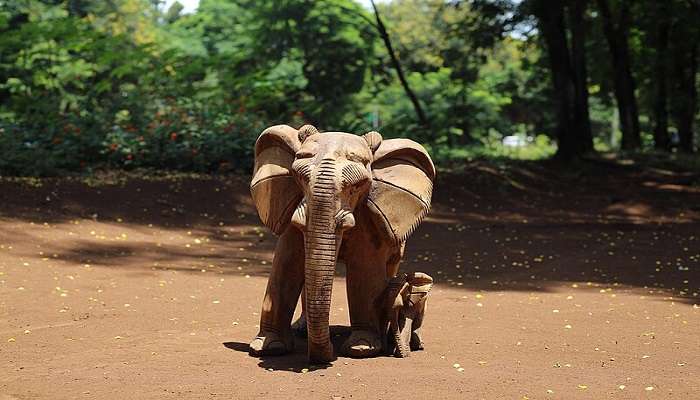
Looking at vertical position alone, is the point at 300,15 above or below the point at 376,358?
above

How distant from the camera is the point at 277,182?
6367 mm

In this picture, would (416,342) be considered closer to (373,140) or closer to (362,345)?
(362,345)

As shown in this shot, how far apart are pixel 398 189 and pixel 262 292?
3518mm

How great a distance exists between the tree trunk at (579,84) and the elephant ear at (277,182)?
765 inches

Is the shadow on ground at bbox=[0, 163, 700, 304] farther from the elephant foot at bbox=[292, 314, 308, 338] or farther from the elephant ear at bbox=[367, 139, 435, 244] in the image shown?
the elephant ear at bbox=[367, 139, 435, 244]

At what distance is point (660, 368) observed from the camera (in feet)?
20.7

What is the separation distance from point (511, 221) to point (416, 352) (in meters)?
11.0

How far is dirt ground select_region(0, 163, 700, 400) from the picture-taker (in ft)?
18.7

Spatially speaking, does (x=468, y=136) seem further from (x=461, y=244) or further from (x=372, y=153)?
(x=372, y=153)

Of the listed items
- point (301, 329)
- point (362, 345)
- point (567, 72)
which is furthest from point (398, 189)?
point (567, 72)

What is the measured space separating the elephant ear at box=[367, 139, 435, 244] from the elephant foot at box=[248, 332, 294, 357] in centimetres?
102

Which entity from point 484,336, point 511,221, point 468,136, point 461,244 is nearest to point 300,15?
point 468,136

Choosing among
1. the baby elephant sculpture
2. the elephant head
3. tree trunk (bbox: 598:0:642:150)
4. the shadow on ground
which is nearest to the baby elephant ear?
the baby elephant sculpture

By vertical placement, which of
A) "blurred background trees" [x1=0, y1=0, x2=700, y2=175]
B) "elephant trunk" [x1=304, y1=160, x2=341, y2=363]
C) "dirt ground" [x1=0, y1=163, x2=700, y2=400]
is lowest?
"dirt ground" [x1=0, y1=163, x2=700, y2=400]
